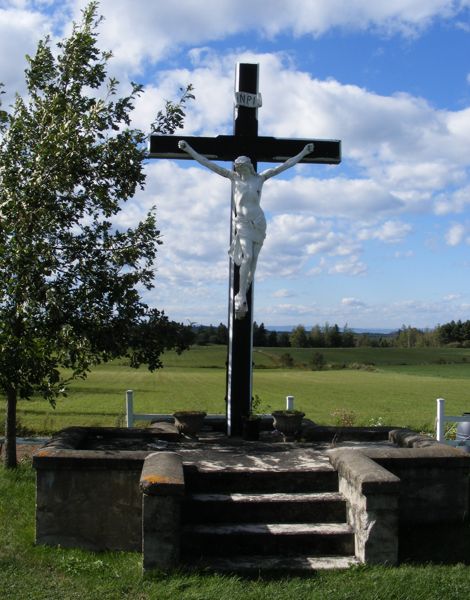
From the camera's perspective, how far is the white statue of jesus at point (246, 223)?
365 inches

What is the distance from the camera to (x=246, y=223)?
9281mm

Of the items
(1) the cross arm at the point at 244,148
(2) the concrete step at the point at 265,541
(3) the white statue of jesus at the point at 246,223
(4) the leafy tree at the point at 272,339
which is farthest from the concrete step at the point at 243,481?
(4) the leafy tree at the point at 272,339

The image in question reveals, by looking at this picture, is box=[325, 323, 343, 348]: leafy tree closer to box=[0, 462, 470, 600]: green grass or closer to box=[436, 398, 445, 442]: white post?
box=[436, 398, 445, 442]: white post

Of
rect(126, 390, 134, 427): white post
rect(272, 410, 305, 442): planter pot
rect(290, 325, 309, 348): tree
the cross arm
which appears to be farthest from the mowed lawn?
rect(290, 325, 309, 348): tree

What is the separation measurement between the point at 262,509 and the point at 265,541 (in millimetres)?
379

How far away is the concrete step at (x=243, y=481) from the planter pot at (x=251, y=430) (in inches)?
94.5

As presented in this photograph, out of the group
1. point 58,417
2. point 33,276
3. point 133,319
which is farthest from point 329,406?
point 33,276

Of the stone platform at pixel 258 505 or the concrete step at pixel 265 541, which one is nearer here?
the stone platform at pixel 258 505

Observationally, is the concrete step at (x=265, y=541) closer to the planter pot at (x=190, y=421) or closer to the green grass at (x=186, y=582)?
the green grass at (x=186, y=582)

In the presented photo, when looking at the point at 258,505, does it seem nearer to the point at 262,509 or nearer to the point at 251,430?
the point at 262,509

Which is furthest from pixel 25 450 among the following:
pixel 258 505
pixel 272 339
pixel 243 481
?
pixel 272 339

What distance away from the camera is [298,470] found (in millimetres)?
7008

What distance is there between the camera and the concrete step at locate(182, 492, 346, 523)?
661cm

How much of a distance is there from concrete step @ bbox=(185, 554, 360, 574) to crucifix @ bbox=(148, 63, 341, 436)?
365cm
